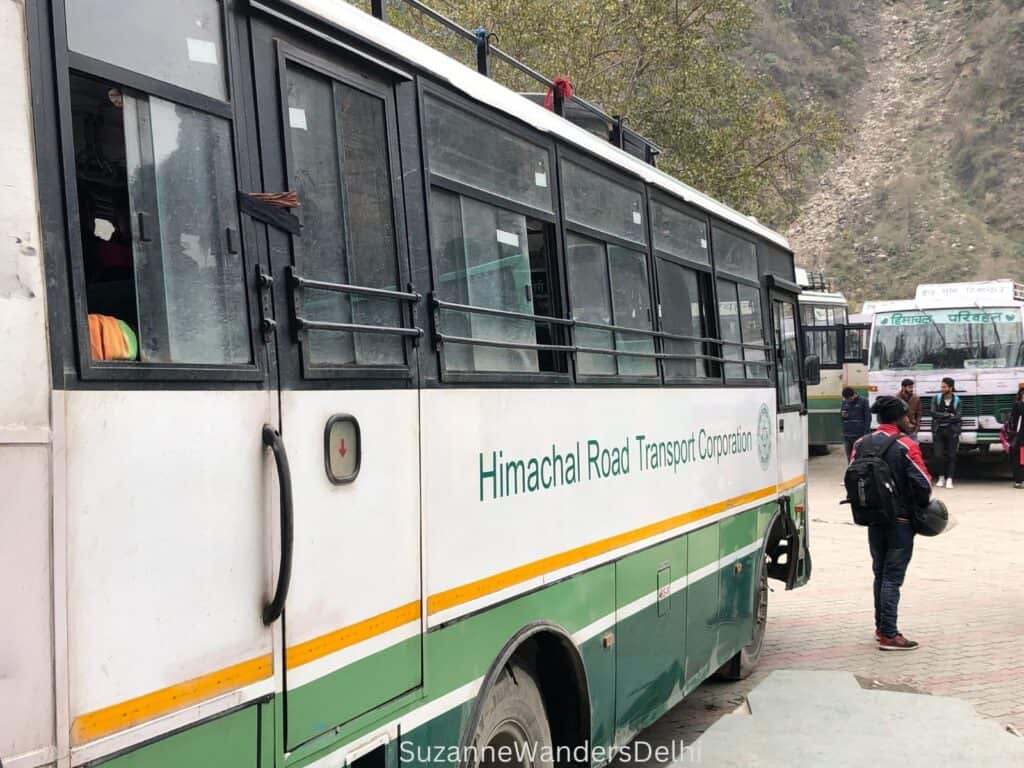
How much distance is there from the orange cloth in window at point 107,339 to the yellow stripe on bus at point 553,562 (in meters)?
1.42

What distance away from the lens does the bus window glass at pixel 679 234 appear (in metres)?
6.05

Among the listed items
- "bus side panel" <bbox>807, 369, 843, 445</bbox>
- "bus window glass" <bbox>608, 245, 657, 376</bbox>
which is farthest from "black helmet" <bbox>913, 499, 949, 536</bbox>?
"bus side panel" <bbox>807, 369, 843, 445</bbox>

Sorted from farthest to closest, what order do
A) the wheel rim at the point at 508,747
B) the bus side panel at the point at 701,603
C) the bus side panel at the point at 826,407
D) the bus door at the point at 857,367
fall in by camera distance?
the bus side panel at the point at 826,407, the bus door at the point at 857,367, the bus side panel at the point at 701,603, the wheel rim at the point at 508,747

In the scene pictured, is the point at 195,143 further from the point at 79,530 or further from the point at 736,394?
the point at 736,394

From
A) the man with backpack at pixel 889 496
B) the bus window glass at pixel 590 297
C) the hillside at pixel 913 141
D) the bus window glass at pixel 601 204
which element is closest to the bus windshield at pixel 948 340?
the man with backpack at pixel 889 496

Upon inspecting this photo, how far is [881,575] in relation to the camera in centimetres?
868

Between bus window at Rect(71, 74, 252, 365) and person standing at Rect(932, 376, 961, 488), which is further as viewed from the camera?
person standing at Rect(932, 376, 961, 488)

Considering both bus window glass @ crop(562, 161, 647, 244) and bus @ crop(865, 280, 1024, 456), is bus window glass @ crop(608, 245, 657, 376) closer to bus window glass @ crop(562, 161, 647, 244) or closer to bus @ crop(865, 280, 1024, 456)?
bus window glass @ crop(562, 161, 647, 244)

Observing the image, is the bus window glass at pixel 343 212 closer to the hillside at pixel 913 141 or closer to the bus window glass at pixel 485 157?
the bus window glass at pixel 485 157

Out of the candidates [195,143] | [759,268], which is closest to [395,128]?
[195,143]

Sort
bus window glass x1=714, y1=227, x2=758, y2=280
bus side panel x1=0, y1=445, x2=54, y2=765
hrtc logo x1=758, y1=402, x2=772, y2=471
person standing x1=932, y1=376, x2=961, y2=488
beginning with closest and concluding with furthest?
bus side panel x1=0, y1=445, x2=54, y2=765 < bus window glass x1=714, y1=227, x2=758, y2=280 < hrtc logo x1=758, y1=402, x2=772, y2=471 < person standing x1=932, y1=376, x2=961, y2=488

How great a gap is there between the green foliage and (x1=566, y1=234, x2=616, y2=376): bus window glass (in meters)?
16.0

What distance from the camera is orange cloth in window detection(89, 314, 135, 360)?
2354 mm

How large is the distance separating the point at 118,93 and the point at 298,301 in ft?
2.23
